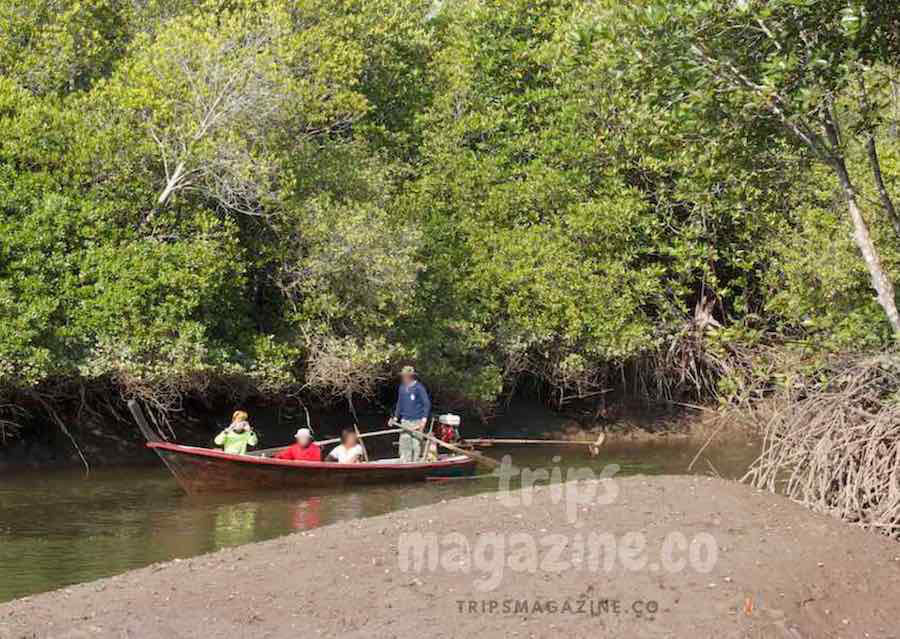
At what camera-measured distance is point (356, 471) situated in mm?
19531

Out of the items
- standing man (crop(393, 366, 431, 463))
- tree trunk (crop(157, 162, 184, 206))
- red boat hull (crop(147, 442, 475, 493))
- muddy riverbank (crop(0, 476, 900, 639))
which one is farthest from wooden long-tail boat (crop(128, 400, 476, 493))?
muddy riverbank (crop(0, 476, 900, 639))

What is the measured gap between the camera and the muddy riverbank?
8.46 m

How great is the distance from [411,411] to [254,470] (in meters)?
3.43

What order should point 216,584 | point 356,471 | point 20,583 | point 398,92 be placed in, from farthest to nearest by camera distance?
point 398,92, point 356,471, point 20,583, point 216,584

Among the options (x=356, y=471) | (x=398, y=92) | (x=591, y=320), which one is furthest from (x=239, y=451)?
(x=398, y=92)

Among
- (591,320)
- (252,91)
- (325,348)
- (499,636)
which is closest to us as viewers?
(499,636)

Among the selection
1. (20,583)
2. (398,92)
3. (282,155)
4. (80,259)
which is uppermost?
(398,92)

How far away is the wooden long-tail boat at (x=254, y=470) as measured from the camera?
1791 cm

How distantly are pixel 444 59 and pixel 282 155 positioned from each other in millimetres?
10135

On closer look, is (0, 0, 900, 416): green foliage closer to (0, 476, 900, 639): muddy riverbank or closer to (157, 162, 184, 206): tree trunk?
(157, 162, 184, 206): tree trunk

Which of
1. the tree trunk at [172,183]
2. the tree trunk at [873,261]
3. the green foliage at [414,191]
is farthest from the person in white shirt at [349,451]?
the tree trunk at [873,261]

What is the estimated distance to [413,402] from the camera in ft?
68.0

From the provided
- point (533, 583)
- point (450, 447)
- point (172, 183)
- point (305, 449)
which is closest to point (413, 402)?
point (450, 447)

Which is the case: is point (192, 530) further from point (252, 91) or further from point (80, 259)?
point (252, 91)
